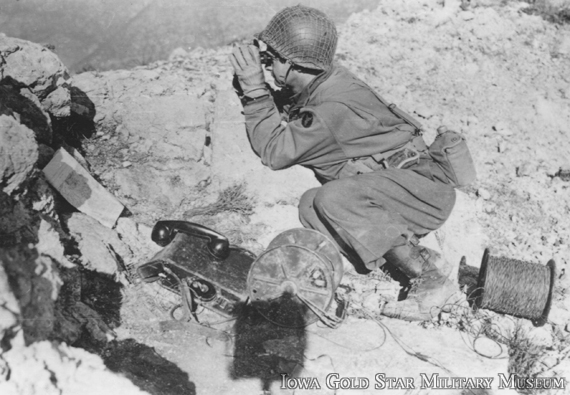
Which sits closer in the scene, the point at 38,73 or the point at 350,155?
the point at 38,73

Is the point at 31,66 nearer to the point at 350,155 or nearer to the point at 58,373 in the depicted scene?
the point at 58,373

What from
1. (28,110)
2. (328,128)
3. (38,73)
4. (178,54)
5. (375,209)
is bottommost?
(375,209)

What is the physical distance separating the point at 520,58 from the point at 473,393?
515cm

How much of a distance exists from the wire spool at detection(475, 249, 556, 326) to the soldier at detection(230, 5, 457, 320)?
34 cm

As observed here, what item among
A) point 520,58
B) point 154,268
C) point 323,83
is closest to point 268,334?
point 154,268

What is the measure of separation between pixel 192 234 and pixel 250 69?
170 centimetres

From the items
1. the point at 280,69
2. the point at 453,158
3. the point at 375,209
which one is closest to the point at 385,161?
the point at 375,209

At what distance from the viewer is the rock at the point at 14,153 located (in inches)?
153

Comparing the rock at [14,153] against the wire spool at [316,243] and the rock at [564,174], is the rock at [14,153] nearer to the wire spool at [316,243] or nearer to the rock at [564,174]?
the wire spool at [316,243]

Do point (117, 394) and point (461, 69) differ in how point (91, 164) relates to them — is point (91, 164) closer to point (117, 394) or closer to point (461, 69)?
point (117, 394)

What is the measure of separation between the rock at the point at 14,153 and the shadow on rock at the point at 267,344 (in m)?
2.03

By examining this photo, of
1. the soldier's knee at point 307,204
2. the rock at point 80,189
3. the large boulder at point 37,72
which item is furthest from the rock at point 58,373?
the large boulder at point 37,72

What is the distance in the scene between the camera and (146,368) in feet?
13.0

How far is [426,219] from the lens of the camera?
5.26m
